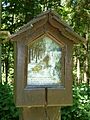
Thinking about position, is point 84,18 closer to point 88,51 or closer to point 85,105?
point 88,51

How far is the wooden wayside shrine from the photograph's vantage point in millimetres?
3348

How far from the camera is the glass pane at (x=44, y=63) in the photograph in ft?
11.1

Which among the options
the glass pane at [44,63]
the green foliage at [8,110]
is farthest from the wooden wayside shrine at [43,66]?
the green foliage at [8,110]

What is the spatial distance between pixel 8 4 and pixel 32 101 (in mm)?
9247

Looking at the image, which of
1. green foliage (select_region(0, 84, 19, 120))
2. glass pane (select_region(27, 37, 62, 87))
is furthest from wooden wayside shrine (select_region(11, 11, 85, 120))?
green foliage (select_region(0, 84, 19, 120))

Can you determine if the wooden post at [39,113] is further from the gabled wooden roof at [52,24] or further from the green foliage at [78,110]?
the green foliage at [78,110]

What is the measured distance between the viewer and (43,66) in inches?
135

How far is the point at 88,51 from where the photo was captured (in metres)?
14.3

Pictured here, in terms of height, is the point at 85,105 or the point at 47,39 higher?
the point at 47,39

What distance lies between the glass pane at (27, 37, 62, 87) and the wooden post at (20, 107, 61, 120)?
0.89 feet

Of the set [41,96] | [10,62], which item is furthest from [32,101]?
[10,62]

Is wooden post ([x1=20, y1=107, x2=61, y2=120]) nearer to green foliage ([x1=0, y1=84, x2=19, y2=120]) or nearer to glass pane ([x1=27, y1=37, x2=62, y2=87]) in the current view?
glass pane ([x1=27, y1=37, x2=62, y2=87])

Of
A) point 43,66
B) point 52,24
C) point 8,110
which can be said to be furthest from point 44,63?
point 8,110

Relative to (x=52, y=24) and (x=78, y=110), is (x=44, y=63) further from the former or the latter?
(x=78, y=110)
